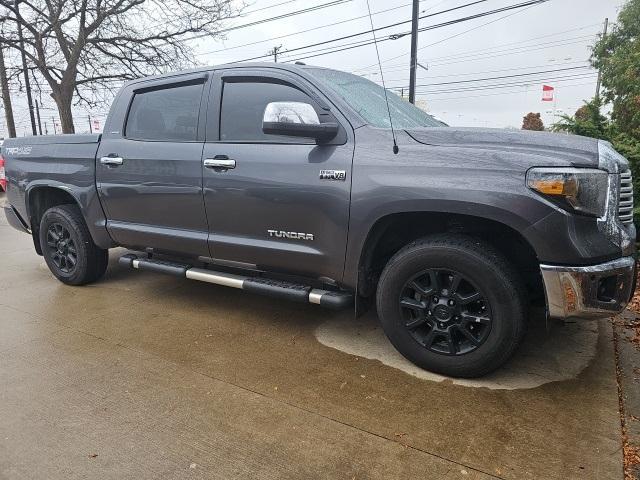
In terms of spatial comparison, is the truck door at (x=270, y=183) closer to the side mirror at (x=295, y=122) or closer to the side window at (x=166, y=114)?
the side mirror at (x=295, y=122)

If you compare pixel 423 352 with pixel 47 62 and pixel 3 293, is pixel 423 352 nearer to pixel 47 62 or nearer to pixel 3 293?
pixel 3 293

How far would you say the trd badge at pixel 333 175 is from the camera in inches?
117

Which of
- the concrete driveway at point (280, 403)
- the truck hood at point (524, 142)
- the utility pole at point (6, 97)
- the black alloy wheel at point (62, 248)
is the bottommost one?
the concrete driveway at point (280, 403)

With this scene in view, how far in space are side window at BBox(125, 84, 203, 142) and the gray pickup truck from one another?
1 centimetres

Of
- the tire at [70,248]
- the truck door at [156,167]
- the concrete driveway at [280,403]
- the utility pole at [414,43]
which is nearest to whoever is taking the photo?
the concrete driveway at [280,403]

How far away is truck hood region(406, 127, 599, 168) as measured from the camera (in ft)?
8.04

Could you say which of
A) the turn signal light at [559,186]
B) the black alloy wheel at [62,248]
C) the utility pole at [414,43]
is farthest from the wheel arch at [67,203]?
the utility pole at [414,43]

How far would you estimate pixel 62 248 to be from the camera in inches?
190

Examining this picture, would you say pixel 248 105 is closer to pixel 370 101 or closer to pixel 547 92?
pixel 370 101

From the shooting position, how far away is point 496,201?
252 cm

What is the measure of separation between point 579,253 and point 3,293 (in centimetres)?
501

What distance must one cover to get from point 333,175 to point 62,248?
327 cm

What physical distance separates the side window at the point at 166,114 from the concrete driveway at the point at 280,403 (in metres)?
1.51

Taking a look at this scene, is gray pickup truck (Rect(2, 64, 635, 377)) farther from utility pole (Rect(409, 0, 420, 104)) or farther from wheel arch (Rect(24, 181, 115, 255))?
utility pole (Rect(409, 0, 420, 104))
